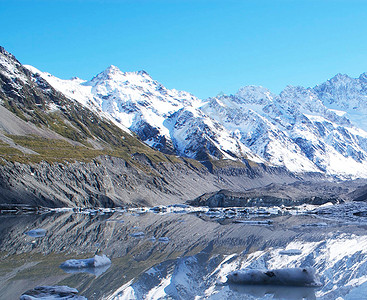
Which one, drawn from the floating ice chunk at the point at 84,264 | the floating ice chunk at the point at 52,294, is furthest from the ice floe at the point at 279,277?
the floating ice chunk at the point at 84,264

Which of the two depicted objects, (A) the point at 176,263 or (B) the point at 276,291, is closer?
(B) the point at 276,291

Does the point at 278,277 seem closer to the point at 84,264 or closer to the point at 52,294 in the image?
the point at 52,294

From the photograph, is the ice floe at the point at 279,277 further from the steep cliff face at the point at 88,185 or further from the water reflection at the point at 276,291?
the steep cliff face at the point at 88,185

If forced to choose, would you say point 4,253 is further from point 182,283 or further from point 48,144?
point 48,144

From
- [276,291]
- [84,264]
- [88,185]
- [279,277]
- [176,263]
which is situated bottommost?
[276,291]

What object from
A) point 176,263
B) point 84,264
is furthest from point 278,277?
point 84,264

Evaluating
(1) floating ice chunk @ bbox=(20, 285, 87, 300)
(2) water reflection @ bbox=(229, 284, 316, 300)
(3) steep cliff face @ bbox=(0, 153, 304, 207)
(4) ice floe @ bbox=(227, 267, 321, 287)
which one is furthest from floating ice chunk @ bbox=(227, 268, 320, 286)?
(3) steep cliff face @ bbox=(0, 153, 304, 207)
